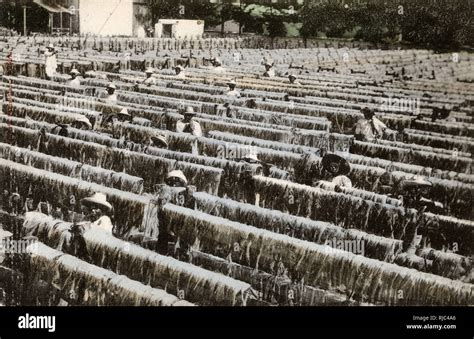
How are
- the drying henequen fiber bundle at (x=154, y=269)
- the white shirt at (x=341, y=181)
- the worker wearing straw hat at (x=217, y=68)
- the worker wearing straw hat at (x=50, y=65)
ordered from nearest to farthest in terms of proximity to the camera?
the drying henequen fiber bundle at (x=154, y=269) < the white shirt at (x=341, y=181) < the worker wearing straw hat at (x=50, y=65) < the worker wearing straw hat at (x=217, y=68)

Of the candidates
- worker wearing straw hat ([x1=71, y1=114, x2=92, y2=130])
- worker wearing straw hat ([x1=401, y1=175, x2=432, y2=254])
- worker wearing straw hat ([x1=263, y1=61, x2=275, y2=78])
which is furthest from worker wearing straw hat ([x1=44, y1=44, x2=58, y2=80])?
worker wearing straw hat ([x1=401, y1=175, x2=432, y2=254])

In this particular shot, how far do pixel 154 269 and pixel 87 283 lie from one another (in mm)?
732

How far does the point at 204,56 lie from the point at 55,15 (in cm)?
927

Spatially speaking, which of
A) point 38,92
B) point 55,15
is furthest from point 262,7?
point 55,15

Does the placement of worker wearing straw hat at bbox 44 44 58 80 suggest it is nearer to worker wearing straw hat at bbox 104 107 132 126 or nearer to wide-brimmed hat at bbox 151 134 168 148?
worker wearing straw hat at bbox 104 107 132 126

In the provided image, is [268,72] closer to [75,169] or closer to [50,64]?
[50,64]

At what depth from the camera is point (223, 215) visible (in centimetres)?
822

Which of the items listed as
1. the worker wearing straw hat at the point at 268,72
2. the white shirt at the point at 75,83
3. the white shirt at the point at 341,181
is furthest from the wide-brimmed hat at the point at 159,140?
the worker wearing straw hat at the point at 268,72

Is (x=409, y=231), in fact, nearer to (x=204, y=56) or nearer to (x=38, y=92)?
(x=38, y=92)

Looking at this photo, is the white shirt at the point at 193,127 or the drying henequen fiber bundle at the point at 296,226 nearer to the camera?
the drying henequen fiber bundle at the point at 296,226

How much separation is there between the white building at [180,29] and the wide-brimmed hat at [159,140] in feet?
64.2

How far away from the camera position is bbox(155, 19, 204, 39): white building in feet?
99.4

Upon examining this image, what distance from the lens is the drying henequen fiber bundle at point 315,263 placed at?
6238mm

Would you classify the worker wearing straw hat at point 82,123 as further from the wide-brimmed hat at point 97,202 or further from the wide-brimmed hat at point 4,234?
the wide-brimmed hat at point 97,202
